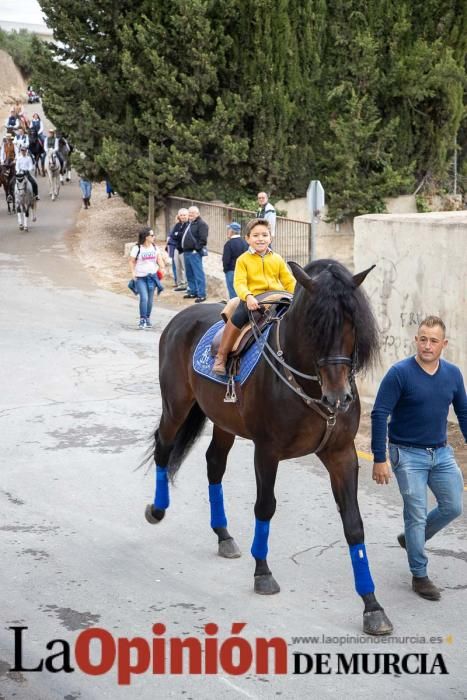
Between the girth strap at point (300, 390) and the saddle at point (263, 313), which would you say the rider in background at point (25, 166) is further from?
the girth strap at point (300, 390)

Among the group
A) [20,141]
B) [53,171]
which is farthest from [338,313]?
[53,171]

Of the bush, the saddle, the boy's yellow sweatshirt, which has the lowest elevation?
the saddle

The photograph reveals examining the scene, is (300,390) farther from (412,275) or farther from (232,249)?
(232,249)

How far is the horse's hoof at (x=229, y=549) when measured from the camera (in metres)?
8.39

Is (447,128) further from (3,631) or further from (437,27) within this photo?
(3,631)

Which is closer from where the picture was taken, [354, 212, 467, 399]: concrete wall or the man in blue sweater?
the man in blue sweater

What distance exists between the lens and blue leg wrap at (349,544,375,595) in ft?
23.0

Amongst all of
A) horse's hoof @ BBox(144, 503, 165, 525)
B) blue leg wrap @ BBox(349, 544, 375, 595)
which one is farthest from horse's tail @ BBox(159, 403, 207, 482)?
blue leg wrap @ BBox(349, 544, 375, 595)

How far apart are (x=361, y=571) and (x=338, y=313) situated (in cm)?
177

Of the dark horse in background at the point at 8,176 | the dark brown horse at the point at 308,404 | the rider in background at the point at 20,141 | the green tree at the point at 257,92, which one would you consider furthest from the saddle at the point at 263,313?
the rider in background at the point at 20,141

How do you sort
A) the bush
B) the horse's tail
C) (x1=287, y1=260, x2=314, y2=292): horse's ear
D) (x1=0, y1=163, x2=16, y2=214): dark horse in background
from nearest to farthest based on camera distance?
(x1=287, y1=260, x2=314, y2=292): horse's ear < the horse's tail < (x1=0, y1=163, x2=16, y2=214): dark horse in background < the bush

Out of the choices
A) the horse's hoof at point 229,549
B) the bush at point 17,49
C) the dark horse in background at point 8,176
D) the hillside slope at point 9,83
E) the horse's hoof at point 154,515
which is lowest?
the horse's hoof at point 229,549

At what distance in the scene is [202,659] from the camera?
6.53 m

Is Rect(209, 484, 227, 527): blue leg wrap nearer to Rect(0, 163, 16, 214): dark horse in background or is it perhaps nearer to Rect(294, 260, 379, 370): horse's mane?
Rect(294, 260, 379, 370): horse's mane
